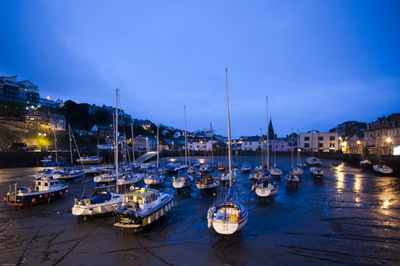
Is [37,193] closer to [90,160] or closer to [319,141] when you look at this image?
[90,160]

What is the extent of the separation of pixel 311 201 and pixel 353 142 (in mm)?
81944

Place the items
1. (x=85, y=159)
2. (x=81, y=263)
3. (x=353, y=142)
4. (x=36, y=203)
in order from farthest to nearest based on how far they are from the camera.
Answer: (x=353, y=142)
(x=85, y=159)
(x=36, y=203)
(x=81, y=263)

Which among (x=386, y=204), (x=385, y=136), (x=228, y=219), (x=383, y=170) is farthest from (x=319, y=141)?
(x=228, y=219)

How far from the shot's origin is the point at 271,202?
75.2 ft

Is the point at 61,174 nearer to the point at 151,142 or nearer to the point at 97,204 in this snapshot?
the point at 97,204

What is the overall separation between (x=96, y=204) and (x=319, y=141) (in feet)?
357

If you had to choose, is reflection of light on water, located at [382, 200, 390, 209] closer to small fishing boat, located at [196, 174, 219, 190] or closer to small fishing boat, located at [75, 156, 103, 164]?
small fishing boat, located at [196, 174, 219, 190]

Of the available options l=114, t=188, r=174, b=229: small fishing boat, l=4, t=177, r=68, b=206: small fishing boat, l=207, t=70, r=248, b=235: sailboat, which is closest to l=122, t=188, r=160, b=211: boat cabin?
l=114, t=188, r=174, b=229: small fishing boat

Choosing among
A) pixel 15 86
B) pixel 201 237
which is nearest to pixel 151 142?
pixel 15 86

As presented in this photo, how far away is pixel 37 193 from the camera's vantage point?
Result: 21.6 m

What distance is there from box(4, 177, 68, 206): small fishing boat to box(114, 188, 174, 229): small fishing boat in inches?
489

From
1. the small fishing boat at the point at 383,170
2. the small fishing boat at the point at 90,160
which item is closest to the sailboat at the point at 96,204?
the small fishing boat at the point at 383,170

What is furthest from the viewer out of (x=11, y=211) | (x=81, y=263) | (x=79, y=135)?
(x=79, y=135)

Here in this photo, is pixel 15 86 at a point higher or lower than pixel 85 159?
higher
